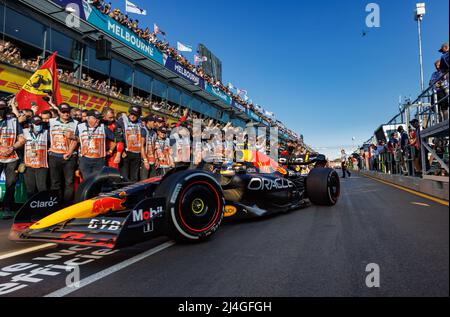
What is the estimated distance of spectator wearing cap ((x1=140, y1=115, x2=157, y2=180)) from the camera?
695 centimetres

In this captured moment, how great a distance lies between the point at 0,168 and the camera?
534 centimetres

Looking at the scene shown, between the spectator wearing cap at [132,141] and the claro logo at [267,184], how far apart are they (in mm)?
3380

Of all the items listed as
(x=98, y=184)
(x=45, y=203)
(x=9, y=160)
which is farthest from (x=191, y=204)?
(x=9, y=160)

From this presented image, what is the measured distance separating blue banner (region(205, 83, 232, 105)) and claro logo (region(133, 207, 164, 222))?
20.2 meters

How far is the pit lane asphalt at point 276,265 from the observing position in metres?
1.85

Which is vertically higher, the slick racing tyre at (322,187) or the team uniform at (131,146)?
the team uniform at (131,146)

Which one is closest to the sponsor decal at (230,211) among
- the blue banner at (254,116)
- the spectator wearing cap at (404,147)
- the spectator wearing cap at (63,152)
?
the spectator wearing cap at (63,152)

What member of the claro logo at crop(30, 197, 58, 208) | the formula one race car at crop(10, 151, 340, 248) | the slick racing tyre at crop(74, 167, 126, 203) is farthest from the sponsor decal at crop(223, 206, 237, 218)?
the claro logo at crop(30, 197, 58, 208)

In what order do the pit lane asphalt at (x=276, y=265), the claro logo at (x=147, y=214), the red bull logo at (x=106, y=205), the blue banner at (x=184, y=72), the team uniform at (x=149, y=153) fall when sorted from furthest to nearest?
the blue banner at (x=184, y=72) → the team uniform at (x=149, y=153) → the red bull logo at (x=106, y=205) → the claro logo at (x=147, y=214) → the pit lane asphalt at (x=276, y=265)

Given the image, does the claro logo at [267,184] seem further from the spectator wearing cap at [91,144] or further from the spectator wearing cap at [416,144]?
the spectator wearing cap at [416,144]

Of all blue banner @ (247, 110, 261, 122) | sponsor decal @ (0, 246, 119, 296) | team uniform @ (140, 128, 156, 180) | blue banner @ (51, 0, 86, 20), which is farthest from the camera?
blue banner @ (247, 110, 261, 122)

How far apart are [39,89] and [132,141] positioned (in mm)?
3130

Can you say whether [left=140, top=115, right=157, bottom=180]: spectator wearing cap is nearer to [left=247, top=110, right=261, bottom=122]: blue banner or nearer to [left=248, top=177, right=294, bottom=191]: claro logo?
[left=248, top=177, right=294, bottom=191]: claro logo

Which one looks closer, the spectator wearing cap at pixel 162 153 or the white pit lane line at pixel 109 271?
the white pit lane line at pixel 109 271
